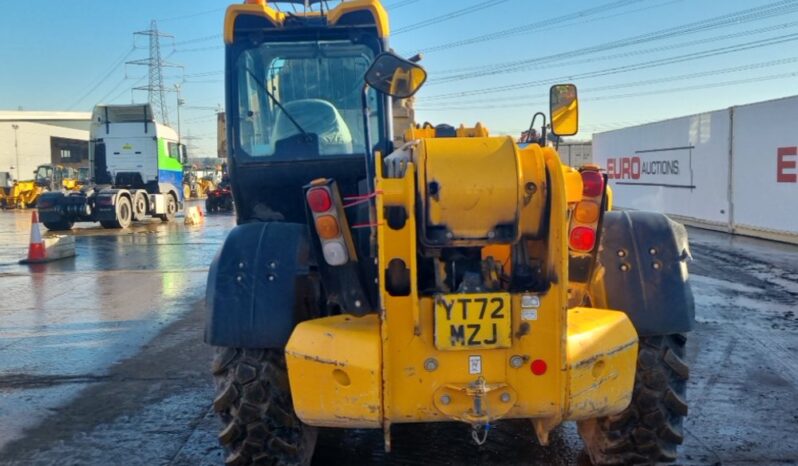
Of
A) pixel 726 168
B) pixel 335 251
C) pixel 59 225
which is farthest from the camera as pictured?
pixel 59 225

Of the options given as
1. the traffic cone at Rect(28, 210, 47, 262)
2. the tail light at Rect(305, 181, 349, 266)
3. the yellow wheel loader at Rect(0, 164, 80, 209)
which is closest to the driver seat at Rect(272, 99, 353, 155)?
the tail light at Rect(305, 181, 349, 266)

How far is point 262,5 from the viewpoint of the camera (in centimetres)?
464

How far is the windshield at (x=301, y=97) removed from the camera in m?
4.71

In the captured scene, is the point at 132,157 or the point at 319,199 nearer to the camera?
the point at 319,199

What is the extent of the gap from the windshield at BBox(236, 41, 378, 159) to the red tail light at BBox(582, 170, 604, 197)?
193 cm

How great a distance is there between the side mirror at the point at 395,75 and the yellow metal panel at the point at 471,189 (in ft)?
1.42

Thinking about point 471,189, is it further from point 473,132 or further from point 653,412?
point 473,132

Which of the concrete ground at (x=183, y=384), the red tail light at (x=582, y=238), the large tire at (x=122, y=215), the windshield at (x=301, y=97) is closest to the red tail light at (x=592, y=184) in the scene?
the red tail light at (x=582, y=238)

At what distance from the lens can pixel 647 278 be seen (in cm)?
Answer: 338

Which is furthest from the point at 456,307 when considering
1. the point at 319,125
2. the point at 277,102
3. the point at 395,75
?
the point at 277,102

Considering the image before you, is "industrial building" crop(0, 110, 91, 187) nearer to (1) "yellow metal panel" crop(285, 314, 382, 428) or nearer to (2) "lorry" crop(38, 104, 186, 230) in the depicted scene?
(2) "lorry" crop(38, 104, 186, 230)

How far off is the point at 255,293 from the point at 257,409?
0.54 metres

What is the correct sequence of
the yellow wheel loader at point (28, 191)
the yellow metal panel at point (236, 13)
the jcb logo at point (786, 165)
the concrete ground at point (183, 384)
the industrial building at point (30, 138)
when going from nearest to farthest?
the concrete ground at point (183, 384), the yellow metal panel at point (236, 13), the jcb logo at point (786, 165), the yellow wheel loader at point (28, 191), the industrial building at point (30, 138)

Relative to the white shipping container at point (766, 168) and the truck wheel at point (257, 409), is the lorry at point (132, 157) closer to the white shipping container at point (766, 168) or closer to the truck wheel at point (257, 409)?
the white shipping container at point (766, 168)
